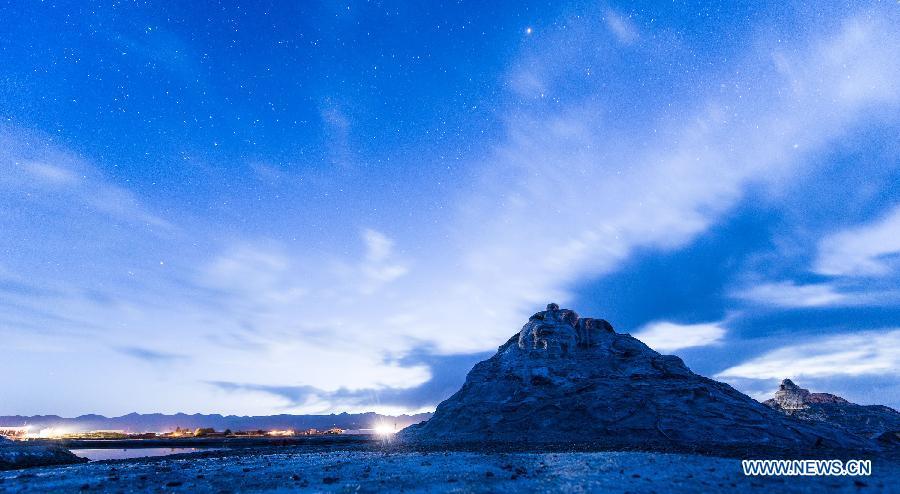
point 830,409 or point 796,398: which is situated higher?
point 796,398

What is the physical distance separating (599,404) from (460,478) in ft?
169

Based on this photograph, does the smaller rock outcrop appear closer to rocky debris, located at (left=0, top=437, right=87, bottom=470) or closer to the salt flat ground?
the salt flat ground

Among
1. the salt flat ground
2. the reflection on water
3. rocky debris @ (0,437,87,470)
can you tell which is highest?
the salt flat ground

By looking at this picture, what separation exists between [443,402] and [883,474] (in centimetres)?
6612

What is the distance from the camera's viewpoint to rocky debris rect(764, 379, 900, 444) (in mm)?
109812

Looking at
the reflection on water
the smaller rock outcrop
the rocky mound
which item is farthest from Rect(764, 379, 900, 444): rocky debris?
the reflection on water

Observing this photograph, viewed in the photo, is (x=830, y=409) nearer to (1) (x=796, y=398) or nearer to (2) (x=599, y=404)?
(1) (x=796, y=398)

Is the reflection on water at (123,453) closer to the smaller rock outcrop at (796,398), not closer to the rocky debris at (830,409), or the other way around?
the rocky debris at (830,409)

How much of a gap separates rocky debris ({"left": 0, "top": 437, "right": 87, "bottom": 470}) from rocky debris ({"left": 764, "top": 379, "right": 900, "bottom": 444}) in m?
130

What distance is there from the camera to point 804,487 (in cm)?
1706

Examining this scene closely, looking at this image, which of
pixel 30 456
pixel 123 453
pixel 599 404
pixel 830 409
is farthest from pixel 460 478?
pixel 830 409

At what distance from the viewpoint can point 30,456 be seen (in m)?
32.6

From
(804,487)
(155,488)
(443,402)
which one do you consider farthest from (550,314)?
(155,488)

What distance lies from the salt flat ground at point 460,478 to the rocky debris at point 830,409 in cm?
10443
